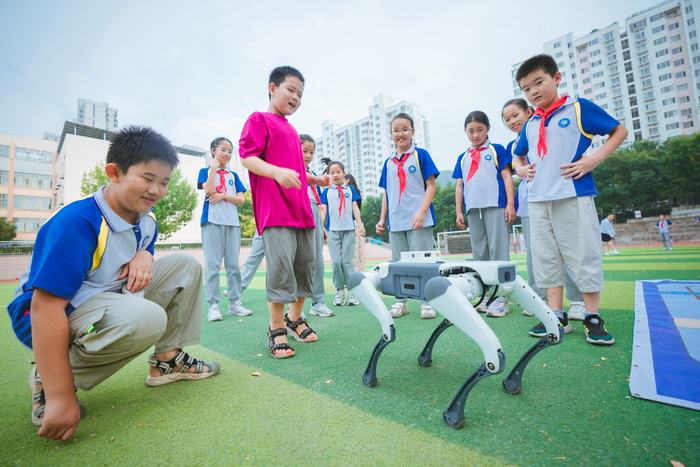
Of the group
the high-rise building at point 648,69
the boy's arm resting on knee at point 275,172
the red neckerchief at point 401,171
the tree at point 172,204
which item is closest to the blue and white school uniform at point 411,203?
the red neckerchief at point 401,171

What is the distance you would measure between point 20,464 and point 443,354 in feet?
6.45

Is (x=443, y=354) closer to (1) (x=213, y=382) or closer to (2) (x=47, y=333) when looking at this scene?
(1) (x=213, y=382)

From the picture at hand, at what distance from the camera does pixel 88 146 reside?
3416cm

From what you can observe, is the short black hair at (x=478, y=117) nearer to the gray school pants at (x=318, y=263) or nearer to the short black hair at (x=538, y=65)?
the short black hair at (x=538, y=65)

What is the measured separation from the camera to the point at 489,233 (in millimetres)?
3379

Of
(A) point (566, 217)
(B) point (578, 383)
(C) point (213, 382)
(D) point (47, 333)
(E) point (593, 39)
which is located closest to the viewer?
(D) point (47, 333)

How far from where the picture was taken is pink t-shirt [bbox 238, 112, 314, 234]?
7.36 ft

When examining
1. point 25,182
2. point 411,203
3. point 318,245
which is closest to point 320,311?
point 318,245

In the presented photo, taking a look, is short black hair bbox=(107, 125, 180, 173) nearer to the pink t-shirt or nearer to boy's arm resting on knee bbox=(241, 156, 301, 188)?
boy's arm resting on knee bbox=(241, 156, 301, 188)

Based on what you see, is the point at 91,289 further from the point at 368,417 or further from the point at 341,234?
the point at 341,234

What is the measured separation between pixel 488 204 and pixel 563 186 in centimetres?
104

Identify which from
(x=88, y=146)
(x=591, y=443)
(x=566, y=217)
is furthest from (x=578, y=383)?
(x=88, y=146)

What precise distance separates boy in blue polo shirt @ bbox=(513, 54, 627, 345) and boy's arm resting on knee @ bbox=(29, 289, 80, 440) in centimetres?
264

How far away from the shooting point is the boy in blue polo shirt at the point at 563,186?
222 cm
